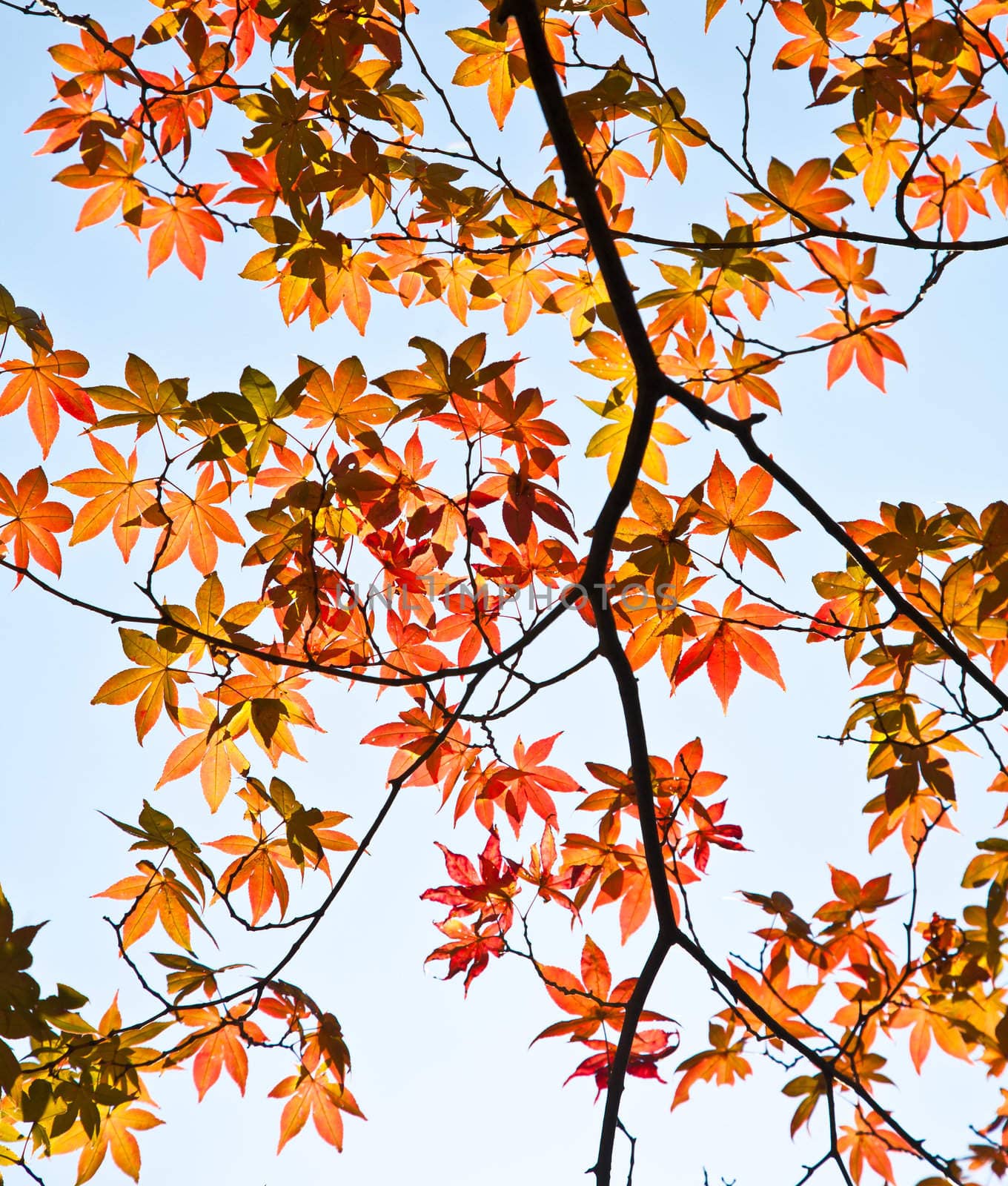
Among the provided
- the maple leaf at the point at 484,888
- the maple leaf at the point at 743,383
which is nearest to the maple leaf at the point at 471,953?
the maple leaf at the point at 484,888

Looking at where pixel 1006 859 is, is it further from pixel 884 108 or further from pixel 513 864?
pixel 884 108

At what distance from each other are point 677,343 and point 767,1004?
1615 mm

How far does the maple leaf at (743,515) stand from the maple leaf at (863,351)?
683 millimetres

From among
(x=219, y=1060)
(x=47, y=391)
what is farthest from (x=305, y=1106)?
(x=47, y=391)

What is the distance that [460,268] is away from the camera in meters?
2.38

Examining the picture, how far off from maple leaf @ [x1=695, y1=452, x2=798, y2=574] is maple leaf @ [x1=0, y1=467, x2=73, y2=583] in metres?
1.45

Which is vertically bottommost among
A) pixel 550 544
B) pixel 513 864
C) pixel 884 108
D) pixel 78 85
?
pixel 513 864

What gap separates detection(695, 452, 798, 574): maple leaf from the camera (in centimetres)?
186

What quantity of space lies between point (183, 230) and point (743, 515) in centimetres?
169

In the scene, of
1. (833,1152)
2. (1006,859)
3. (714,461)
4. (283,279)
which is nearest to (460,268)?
(283,279)

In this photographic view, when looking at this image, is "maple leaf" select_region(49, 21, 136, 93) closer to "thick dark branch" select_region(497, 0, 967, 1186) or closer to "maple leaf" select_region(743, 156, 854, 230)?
"thick dark branch" select_region(497, 0, 967, 1186)

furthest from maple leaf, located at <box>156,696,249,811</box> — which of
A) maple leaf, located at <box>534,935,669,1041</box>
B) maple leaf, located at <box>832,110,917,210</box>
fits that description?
maple leaf, located at <box>832,110,917,210</box>

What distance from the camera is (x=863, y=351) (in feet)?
7.64

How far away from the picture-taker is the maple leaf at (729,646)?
1.94 m
